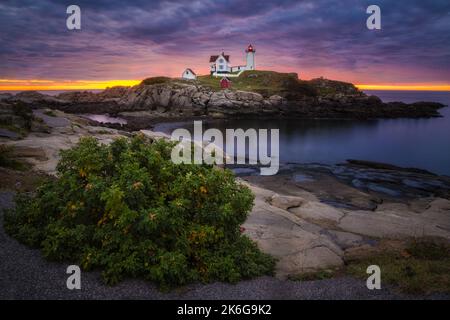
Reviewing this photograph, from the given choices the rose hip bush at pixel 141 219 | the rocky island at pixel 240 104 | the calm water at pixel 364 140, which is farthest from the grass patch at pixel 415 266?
the rocky island at pixel 240 104

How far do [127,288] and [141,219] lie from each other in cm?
170

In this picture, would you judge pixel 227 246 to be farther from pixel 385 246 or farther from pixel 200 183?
pixel 385 246

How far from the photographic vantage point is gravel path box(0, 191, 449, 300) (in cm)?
830

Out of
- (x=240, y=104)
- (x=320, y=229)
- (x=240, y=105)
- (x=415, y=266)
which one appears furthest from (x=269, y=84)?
(x=415, y=266)

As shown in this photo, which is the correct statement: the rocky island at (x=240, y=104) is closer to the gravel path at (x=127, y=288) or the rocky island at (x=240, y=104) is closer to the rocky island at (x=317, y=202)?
the rocky island at (x=317, y=202)

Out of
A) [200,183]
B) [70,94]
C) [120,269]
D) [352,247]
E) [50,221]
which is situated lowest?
[352,247]

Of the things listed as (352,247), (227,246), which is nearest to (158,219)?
(227,246)

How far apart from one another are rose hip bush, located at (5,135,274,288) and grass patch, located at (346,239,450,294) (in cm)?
328

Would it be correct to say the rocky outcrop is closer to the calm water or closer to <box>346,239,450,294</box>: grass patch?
the calm water

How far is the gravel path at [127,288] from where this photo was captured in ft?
27.2

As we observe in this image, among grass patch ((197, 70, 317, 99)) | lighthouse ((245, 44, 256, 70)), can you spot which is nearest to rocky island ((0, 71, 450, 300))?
grass patch ((197, 70, 317, 99))

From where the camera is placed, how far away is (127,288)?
864 centimetres
